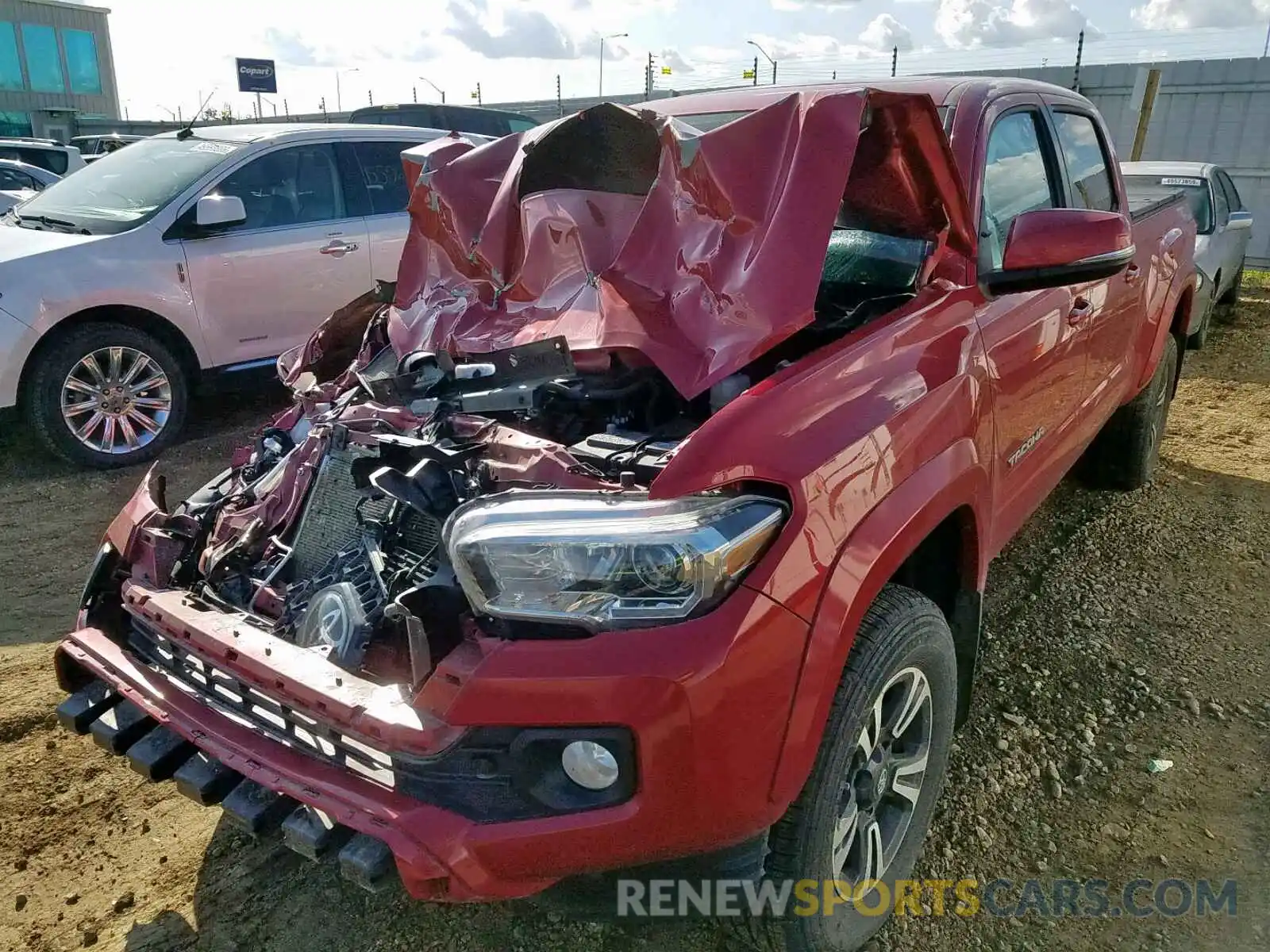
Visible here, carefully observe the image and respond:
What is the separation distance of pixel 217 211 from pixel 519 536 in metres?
4.52

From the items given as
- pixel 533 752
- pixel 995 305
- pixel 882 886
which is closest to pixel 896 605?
pixel 882 886

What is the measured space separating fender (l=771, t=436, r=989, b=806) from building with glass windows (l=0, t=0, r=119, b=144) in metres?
34.5

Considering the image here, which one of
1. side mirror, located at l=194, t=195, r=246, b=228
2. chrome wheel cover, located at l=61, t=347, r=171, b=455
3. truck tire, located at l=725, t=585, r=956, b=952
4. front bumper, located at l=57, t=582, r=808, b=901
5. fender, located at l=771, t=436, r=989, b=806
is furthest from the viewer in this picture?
side mirror, located at l=194, t=195, r=246, b=228

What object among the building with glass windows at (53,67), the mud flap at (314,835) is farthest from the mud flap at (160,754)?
the building with glass windows at (53,67)

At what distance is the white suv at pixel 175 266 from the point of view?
197 inches

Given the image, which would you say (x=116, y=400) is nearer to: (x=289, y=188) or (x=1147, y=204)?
(x=289, y=188)

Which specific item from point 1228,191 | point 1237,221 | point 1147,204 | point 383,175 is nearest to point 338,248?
point 383,175

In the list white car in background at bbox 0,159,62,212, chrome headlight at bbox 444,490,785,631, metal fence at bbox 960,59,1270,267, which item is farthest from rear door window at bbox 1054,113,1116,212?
metal fence at bbox 960,59,1270,267

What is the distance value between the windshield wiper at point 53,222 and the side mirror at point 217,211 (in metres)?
0.62

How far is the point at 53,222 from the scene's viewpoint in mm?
5512

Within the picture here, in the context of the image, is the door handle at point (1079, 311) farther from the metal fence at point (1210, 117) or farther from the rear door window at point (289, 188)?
the metal fence at point (1210, 117)

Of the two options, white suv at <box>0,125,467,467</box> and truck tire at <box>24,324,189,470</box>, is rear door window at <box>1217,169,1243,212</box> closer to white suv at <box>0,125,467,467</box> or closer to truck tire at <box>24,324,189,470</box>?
white suv at <box>0,125,467,467</box>

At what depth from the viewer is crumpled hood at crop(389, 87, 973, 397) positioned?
2176mm

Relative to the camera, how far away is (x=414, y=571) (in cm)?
210
